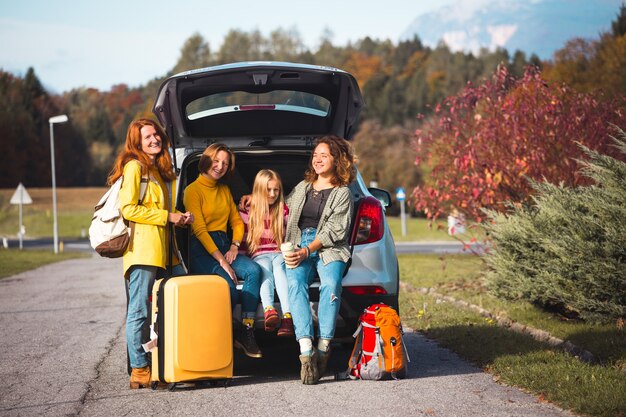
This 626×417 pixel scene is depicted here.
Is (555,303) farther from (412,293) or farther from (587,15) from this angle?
(587,15)

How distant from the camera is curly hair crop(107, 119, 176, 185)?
6.33 metres

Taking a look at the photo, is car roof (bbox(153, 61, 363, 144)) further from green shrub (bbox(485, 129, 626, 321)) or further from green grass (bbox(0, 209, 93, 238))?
green grass (bbox(0, 209, 93, 238))

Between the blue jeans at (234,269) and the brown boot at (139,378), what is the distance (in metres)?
0.78

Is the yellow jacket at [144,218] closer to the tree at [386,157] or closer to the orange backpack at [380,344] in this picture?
the orange backpack at [380,344]

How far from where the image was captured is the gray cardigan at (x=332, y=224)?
20.9 feet

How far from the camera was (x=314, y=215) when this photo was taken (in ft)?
22.1

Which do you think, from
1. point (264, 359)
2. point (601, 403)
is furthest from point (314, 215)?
point (601, 403)

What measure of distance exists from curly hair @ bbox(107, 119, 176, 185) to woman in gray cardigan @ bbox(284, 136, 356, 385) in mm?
1015

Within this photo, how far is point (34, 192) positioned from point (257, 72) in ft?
256

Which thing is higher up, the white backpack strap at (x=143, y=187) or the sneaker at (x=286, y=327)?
the white backpack strap at (x=143, y=187)

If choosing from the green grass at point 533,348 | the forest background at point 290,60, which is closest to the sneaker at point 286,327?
the green grass at point 533,348

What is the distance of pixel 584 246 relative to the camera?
7.79m

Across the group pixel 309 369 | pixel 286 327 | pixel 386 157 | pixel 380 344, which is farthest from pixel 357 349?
pixel 386 157

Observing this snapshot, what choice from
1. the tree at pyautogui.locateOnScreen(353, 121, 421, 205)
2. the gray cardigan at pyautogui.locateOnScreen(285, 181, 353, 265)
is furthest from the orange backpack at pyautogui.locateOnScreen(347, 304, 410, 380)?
the tree at pyautogui.locateOnScreen(353, 121, 421, 205)
